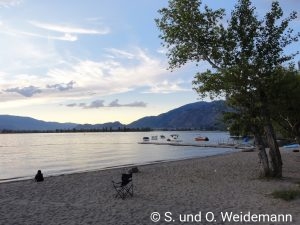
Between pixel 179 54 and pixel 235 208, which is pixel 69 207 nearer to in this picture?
pixel 235 208

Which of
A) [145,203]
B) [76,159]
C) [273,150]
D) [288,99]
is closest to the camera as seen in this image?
[145,203]

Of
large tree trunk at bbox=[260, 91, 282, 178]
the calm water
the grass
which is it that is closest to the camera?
the grass

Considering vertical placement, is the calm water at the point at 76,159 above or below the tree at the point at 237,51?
below

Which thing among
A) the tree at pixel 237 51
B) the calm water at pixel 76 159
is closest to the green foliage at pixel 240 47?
the tree at pixel 237 51

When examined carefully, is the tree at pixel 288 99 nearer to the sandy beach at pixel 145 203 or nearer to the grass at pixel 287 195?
the sandy beach at pixel 145 203

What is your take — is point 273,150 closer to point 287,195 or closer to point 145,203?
point 287,195

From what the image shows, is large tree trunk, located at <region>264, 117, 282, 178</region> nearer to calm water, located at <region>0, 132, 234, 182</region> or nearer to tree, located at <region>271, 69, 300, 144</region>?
tree, located at <region>271, 69, 300, 144</region>

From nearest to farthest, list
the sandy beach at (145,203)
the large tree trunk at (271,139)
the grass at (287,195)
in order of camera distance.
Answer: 1. the sandy beach at (145,203)
2. the grass at (287,195)
3. the large tree trunk at (271,139)

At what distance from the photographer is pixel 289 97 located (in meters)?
25.8

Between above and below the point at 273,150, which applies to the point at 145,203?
below

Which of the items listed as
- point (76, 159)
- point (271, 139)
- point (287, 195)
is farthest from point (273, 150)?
point (76, 159)

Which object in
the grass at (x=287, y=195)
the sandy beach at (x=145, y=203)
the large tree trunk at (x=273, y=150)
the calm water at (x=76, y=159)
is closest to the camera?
the sandy beach at (x=145, y=203)

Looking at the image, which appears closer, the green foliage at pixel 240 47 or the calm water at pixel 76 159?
the green foliage at pixel 240 47

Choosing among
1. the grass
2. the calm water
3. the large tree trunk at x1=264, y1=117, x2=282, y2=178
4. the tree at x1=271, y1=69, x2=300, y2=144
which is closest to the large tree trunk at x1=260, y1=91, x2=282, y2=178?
the large tree trunk at x1=264, y1=117, x2=282, y2=178
